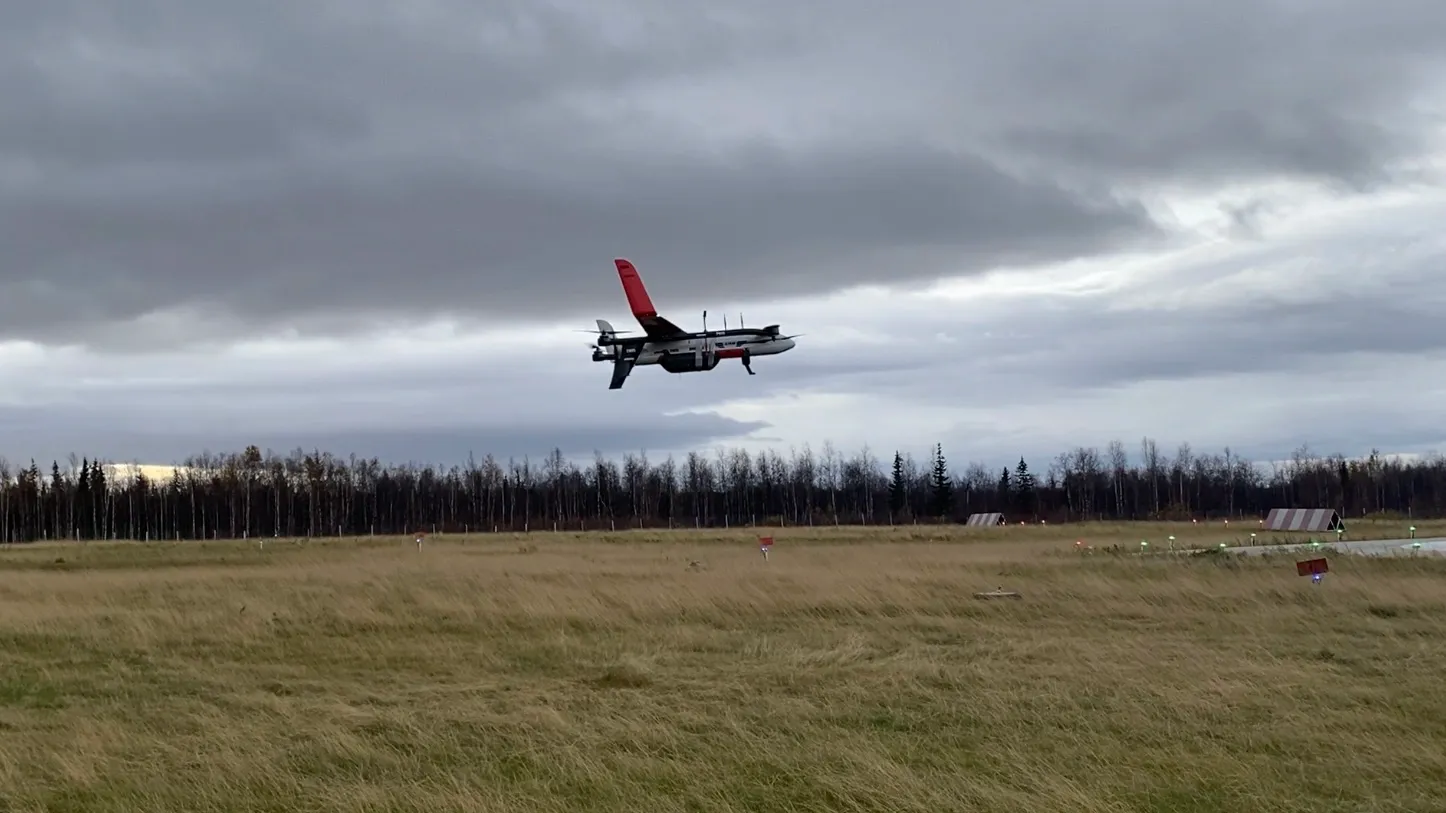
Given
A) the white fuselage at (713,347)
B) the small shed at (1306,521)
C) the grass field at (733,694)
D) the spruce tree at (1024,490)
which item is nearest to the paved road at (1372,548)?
the grass field at (733,694)

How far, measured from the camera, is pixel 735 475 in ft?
482

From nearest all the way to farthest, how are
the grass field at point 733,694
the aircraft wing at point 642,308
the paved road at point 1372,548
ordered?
the grass field at point 733,694 → the aircraft wing at point 642,308 → the paved road at point 1372,548

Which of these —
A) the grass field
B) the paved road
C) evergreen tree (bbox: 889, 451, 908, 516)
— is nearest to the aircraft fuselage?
the grass field

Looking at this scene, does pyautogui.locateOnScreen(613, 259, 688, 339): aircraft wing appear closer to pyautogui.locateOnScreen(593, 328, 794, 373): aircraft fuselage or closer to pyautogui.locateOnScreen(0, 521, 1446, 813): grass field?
pyautogui.locateOnScreen(593, 328, 794, 373): aircraft fuselage

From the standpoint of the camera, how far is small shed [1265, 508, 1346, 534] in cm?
5359

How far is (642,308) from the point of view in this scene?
18359 millimetres

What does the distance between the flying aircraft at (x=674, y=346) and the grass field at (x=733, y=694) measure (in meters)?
4.09

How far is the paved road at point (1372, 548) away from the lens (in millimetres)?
31948

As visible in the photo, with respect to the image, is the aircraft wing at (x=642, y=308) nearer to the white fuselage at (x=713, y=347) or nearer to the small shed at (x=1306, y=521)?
the white fuselage at (x=713, y=347)

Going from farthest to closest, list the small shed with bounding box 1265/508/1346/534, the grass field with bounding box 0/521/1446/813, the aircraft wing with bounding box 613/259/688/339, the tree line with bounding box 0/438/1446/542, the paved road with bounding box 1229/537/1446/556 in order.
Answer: the tree line with bounding box 0/438/1446/542, the small shed with bounding box 1265/508/1346/534, the paved road with bounding box 1229/537/1446/556, the aircraft wing with bounding box 613/259/688/339, the grass field with bounding box 0/521/1446/813

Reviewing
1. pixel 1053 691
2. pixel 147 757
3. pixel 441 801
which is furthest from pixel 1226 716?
pixel 147 757

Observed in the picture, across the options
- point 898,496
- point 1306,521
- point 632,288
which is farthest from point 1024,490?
point 632,288

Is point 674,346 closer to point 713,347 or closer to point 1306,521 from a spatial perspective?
point 713,347

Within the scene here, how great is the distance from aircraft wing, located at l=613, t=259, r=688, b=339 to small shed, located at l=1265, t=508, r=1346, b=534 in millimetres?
43263
